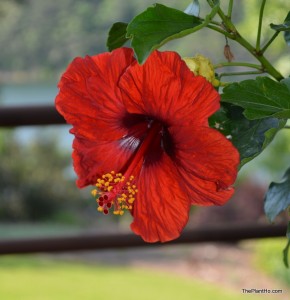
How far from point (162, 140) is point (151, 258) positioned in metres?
6.94

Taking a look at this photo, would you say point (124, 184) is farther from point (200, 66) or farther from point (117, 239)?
point (117, 239)

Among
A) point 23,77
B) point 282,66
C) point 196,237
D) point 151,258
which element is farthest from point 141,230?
point 23,77

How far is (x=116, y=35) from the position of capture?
568 millimetres

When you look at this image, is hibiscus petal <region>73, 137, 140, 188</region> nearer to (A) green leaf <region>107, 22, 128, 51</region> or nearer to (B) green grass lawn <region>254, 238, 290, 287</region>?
(A) green leaf <region>107, 22, 128, 51</region>

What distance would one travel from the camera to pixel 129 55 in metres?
0.48

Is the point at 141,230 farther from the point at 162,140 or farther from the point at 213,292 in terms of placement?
the point at 213,292

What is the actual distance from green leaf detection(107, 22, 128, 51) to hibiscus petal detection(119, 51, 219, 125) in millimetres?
93

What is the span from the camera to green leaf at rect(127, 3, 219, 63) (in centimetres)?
44

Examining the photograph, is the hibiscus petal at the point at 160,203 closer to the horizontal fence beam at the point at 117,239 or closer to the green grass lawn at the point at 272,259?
the horizontal fence beam at the point at 117,239

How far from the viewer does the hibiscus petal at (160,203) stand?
19.8 inches

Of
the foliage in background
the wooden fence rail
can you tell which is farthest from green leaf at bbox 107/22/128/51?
A: the foliage in background

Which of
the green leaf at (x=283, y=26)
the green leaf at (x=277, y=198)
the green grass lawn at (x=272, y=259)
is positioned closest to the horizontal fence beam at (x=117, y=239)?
the green leaf at (x=277, y=198)

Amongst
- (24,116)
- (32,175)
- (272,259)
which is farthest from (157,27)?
(32,175)

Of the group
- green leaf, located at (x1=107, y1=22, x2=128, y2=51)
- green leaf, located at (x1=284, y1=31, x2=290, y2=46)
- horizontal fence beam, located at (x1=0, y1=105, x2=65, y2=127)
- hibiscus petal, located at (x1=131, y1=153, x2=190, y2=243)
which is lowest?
horizontal fence beam, located at (x1=0, y1=105, x2=65, y2=127)
